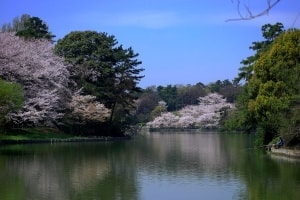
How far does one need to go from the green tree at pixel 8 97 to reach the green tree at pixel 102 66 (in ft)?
45.2

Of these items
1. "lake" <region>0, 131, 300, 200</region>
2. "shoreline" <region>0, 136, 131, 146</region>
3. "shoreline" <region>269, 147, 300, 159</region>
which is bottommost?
"lake" <region>0, 131, 300, 200</region>

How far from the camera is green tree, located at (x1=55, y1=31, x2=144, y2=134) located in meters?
42.8

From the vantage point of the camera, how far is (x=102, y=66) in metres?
43.2

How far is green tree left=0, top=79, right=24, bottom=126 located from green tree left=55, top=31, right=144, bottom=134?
45.2ft

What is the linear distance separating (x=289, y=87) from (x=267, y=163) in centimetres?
546

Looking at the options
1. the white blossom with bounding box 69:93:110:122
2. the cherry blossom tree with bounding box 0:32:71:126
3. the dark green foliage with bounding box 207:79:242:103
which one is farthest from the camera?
the dark green foliage with bounding box 207:79:242:103

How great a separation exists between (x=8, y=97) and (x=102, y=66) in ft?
56.6

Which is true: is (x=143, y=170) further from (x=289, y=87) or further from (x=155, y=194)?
(x=289, y=87)

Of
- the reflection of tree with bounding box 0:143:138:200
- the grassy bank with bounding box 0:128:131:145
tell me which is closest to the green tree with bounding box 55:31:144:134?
the grassy bank with bounding box 0:128:131:145

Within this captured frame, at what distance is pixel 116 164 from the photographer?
66.5ft

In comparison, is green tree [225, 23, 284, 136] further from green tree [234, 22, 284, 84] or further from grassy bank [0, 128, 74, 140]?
grassy bank [0, 128, 74, 140]

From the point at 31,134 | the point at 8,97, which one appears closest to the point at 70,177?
the point at 8,97

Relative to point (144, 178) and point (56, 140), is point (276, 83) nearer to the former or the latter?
point (144, 178)

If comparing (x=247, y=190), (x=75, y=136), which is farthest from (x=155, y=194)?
(x=75, y=136)
